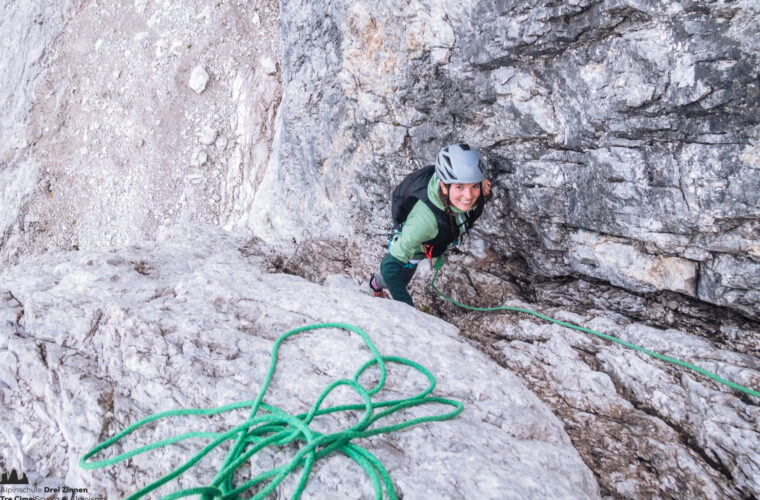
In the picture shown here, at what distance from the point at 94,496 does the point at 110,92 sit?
14.8 m

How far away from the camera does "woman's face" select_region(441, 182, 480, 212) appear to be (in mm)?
5216

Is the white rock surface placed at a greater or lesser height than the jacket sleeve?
greater

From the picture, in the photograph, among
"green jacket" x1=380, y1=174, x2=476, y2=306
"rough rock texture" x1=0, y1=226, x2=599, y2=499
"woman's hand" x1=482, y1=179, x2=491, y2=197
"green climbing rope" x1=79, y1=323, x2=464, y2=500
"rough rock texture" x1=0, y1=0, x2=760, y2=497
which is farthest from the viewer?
"woman's hand" x1=482, y1=179, x2=491, y2=197

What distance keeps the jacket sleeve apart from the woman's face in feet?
3.66

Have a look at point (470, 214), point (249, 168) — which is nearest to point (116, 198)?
point (249, 168)

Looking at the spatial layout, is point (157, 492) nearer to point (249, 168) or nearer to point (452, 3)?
point (452, 3)

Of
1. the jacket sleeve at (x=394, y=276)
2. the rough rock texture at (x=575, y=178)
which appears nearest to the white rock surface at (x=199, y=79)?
the rough rock texture at (x=575, y=178)

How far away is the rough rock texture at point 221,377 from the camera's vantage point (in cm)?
316

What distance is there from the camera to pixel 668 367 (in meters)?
4.58

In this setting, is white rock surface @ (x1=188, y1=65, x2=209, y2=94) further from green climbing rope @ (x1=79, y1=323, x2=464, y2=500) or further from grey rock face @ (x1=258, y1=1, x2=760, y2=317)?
green climbing rope @ (x1=79, y1=323, x2=464, y2=500)

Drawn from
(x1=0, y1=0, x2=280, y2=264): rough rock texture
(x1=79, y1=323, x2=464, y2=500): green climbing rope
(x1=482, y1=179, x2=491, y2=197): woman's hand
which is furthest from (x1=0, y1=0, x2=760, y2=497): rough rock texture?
(x1=79, y1=323, x2=464, y2=500): green climbing rope

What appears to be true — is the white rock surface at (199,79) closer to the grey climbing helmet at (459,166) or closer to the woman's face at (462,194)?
the grey climbing helmet at (459,166)

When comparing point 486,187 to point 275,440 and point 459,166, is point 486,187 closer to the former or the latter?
point 459,166

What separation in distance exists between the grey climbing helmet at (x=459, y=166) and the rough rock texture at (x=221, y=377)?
1654mm
